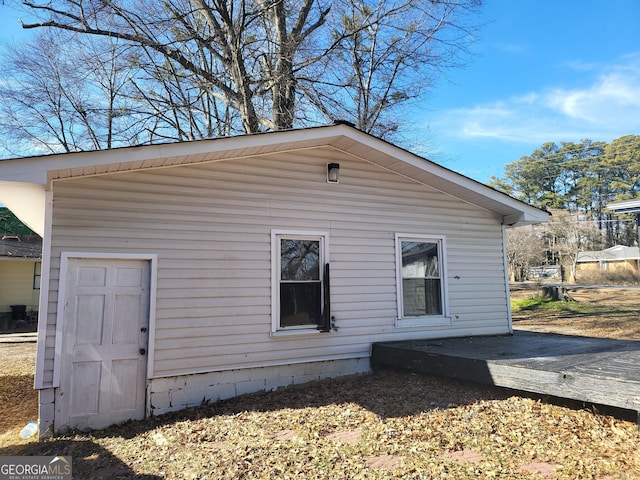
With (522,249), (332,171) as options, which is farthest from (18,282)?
(522,249)

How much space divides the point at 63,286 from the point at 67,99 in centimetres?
1243

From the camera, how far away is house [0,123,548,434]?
4875 mm

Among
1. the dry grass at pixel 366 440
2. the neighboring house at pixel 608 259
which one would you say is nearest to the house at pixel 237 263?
the dry grass at pixel 366 440

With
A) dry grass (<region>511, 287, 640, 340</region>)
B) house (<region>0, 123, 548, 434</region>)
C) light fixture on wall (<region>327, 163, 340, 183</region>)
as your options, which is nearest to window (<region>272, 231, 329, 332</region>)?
house (<region>0, 123, 548, 434</region>)

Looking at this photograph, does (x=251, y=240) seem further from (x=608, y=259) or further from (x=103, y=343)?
(x=608, y=259)

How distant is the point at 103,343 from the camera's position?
197 inches

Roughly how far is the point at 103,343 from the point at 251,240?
2.30 metres

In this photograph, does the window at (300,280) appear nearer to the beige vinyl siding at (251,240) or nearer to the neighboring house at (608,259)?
the beige vinyl siding at (251,240)

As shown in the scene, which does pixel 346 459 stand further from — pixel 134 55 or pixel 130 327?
pixel 134 55

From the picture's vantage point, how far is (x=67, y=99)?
14305 millimetres

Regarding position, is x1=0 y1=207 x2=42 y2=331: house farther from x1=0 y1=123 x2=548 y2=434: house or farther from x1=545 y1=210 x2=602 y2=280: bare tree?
x1=545 y1=210 x2=602 y2=280: bare tree

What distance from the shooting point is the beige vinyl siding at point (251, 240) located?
5.22 metres

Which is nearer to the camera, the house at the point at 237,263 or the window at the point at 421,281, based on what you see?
the house at the point at 237,263

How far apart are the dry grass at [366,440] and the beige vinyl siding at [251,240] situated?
2.89 feet
